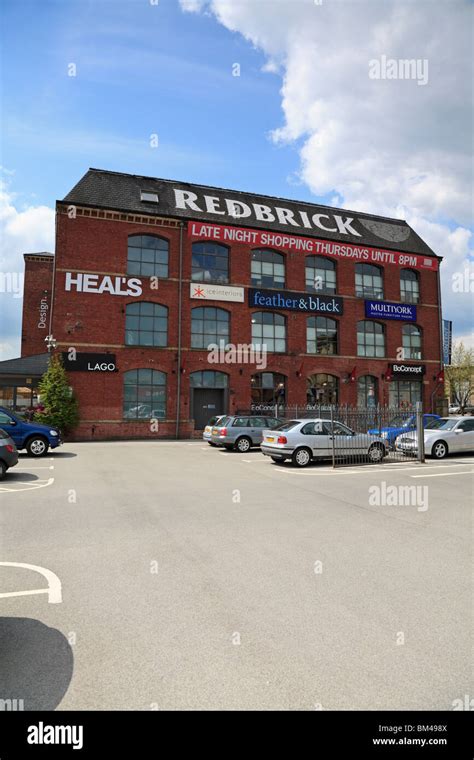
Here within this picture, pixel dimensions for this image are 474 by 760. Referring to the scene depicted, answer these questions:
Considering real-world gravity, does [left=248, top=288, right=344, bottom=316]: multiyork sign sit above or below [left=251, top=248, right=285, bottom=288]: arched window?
below

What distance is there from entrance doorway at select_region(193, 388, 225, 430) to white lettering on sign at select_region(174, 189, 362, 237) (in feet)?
38.8

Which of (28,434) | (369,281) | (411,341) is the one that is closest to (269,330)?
(369,281)

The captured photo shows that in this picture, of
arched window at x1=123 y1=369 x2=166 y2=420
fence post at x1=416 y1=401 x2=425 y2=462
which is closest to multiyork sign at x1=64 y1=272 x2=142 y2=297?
arched window at x1=123 y1=369 x2=166 y2=420

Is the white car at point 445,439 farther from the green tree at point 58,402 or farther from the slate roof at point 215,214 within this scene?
the slate roof at point 215,214

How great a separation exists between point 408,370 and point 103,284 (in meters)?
21.7

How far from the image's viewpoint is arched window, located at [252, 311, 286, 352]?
29.3 m

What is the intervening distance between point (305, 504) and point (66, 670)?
19.7 ft

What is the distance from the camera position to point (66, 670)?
9.88 feet

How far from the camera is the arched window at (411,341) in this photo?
33.6 metres

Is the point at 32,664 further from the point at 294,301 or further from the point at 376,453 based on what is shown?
the point at 294,301

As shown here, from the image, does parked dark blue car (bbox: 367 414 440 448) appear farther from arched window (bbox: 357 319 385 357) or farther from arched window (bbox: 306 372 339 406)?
arched window (bbox: 357 319 385 357)

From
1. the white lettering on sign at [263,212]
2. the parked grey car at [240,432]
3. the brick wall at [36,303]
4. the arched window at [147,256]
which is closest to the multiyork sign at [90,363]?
the arched window at [147,256]

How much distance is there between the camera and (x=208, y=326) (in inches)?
1114

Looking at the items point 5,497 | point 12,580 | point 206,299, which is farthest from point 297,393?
point 12,580
